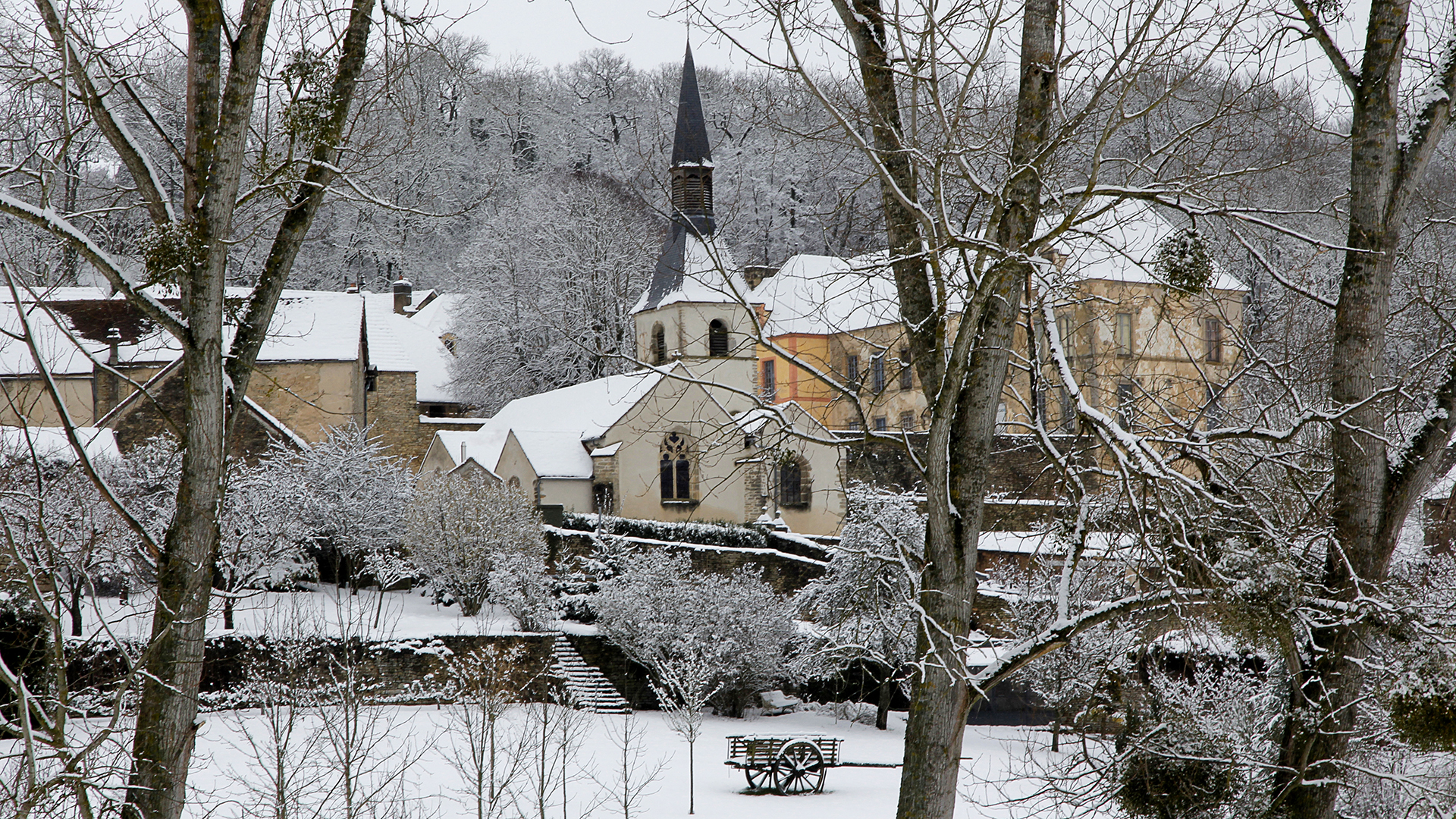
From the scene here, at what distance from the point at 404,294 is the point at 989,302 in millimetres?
54751

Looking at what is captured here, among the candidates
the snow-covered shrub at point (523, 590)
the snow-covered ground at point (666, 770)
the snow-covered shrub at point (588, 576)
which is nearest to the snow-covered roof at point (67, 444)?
the snow-covered ground at point (666, 770)

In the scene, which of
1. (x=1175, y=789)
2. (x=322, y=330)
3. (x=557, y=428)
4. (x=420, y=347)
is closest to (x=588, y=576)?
(x=557, y=428)

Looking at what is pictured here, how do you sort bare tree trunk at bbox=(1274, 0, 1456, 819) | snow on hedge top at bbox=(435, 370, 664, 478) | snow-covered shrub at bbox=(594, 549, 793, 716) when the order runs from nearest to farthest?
bare tree trunk at bbox=(1274, 0, 1456, 819) < snow-covered shrub at bbox=(594, 549, 793, 716) < snow on hedge top at bbox=(435, 370, 664, 478)

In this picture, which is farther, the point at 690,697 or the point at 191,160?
the point at 690,697

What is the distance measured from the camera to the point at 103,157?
723 cm

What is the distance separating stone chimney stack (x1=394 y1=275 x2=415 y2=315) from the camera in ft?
184

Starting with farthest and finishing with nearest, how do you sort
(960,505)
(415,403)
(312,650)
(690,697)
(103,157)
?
(415,403) → (690,697) → (312,650) → (103,157) → (960,505)

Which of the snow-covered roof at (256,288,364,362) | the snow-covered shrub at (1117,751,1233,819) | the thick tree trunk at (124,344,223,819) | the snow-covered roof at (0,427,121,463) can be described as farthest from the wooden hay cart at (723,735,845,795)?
the snow-covered roof at (256,288,364,362)

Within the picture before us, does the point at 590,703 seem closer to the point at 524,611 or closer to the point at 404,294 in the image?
the point at 524,611

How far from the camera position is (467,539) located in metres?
29.3

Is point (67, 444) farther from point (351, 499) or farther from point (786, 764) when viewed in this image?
point (786, 764)

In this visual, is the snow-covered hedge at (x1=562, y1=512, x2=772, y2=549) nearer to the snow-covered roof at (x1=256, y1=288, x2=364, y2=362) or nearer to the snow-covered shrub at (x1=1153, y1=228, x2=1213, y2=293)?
the snow-covered roof at (x1=256, y1=288, x2=364, y2=362)

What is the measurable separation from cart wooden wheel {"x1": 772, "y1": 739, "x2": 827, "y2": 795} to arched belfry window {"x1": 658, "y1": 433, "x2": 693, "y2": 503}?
17460 mm

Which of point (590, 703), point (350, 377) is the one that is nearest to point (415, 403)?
point (350, 377)
